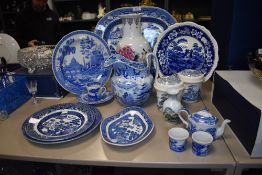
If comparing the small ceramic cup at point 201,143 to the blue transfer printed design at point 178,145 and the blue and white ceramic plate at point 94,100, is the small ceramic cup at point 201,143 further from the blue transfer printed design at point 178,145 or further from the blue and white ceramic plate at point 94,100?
the blue and white ceramic plate at point 94,100

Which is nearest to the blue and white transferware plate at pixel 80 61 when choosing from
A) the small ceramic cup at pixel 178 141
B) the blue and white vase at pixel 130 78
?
the blue and white vase at pixel 130 78

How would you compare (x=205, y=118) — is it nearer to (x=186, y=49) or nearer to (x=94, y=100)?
(x=186, y=49)

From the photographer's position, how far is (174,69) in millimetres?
917

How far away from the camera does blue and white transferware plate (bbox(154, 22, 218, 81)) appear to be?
0.86 meters

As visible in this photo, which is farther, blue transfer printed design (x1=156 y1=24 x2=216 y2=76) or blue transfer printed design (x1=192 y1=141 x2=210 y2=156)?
blue transfer printed design (x1=156 y1=24 x2=216 y2=76)

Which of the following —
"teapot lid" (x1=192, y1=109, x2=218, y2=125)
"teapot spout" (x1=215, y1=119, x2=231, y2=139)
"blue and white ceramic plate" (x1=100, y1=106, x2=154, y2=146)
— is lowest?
"blue and white ceramic plate" (x1=100, y1=106, x2=154, y2=146)

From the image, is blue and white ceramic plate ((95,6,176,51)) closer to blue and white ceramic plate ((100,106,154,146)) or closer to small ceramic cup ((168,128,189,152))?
blue and white ceramic plate ((100,106,154,146))

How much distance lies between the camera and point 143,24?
99cm

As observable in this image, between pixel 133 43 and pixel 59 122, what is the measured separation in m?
0.41

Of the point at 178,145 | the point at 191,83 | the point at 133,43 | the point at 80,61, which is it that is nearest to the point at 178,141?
the point at 178,145

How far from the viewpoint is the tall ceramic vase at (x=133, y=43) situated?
0.82m

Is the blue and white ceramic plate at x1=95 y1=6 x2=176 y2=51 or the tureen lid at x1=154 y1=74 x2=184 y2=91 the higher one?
the blue and white ceramic plate at x1=95 y1=6 x2=176 y2=51

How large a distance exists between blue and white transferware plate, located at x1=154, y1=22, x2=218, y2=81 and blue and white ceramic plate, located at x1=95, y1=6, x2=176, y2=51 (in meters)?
0.09

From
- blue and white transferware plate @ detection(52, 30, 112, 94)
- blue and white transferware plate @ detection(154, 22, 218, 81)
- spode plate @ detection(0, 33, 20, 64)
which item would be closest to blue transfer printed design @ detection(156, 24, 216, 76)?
blue and white transferware plate @ detection(154, 22, 218, 81)
